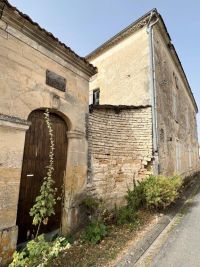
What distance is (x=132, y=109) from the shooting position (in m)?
6.88

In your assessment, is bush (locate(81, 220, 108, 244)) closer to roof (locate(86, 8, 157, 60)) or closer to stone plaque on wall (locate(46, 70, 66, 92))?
stone plaque on wall (locate(46, 70, 66, 92))

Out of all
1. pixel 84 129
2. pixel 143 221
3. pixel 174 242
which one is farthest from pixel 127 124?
pixel 174 242

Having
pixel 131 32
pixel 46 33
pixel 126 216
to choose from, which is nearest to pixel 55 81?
pixel 46 33

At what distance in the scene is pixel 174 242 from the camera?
3848 mm

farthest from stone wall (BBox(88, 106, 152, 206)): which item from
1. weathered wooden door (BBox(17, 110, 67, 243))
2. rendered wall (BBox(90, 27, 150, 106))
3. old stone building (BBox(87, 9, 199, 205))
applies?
rendered wall (BBox(90, 27, 150, 106))

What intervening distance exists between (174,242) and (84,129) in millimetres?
3166

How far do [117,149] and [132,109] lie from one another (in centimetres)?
169

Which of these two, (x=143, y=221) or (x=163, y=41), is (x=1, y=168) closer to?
(x=143, y=221)

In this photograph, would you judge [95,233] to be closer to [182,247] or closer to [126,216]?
[126,216]

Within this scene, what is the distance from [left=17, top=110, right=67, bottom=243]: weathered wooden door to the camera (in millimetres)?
3699

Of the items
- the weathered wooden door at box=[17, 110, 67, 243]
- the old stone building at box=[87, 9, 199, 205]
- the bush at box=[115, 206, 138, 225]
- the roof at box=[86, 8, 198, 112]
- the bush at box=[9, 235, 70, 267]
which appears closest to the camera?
the bush at box=[9, 235, 70, 267]

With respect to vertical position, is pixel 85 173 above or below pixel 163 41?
below

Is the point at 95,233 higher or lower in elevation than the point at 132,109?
lower

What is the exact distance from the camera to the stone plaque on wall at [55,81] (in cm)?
423
